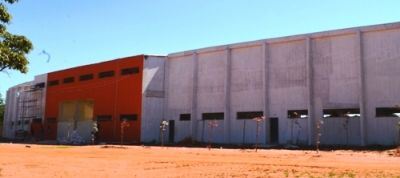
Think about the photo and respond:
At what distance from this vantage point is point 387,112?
39.7 meters

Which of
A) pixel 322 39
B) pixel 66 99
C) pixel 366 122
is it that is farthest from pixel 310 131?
pixel 66 99

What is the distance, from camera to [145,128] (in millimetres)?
53500

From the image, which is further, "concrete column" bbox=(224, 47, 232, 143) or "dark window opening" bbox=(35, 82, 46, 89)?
"dark window opening" bbox=(35, 82, 46, 89)

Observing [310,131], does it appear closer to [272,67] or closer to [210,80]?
[272,67]

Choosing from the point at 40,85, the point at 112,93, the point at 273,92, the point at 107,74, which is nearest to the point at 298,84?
the point at 273,92

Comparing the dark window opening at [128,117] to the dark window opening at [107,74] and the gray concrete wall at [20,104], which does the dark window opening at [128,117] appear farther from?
the gray concrete wall at [20,104]

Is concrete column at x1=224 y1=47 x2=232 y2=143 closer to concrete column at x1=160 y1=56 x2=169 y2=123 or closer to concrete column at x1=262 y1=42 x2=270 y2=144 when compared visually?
concrete column at x1=262 y1=42 x2=270 y2=144

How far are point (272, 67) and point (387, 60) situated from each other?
408 inches

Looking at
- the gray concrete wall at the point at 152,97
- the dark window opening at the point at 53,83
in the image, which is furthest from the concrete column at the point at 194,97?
the dark window opening at the point at 53,83

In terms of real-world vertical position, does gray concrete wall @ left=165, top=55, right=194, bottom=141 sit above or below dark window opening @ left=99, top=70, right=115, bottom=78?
below

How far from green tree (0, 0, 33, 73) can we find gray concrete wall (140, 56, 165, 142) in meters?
39.6

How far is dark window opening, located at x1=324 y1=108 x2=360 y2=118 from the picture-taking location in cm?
4117

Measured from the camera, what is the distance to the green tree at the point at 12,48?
1314 cm

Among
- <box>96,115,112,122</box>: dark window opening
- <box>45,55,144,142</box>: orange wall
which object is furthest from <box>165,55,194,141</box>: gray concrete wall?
A: <box>96,115,112,122</box>: dark window opening
